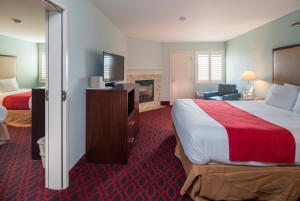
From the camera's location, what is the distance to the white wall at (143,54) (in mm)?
6559

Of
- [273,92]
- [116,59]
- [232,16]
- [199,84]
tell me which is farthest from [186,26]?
[199,84]

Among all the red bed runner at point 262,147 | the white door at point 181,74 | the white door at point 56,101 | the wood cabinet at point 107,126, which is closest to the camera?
the red bed runner at point 262,147

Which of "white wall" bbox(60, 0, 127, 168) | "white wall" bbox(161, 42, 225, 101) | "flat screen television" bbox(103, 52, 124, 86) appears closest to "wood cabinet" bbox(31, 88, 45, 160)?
"white wall" bbox(60, 0, 127, 168)

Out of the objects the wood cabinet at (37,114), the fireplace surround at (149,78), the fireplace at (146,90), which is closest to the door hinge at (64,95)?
the wood cabinet at (37,114)

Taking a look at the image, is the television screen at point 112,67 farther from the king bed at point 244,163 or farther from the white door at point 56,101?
the king bed at point 244,163

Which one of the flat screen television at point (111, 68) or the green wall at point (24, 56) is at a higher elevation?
the green wall at point (24, 56)

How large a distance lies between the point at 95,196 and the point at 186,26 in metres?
4.16

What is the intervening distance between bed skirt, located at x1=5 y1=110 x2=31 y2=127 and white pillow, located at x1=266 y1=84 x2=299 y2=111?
489cm

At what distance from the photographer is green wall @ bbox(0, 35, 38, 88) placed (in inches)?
226

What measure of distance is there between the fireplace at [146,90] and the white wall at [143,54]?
535mm

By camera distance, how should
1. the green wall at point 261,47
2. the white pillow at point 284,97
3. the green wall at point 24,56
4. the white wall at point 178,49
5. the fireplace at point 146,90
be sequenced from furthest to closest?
the white wall at point 178,49
the fireplace at point 146,90
the green wall at point 24,56
the green wall at point 261,47
the white pillow at point 284,97

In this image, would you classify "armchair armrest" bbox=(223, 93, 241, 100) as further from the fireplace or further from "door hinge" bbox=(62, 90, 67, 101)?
"door hinge" bbox=(62, 90, 67, 101)

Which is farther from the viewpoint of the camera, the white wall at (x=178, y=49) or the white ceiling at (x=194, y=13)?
the white wall at (x=178, y=49)

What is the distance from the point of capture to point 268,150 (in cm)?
187
